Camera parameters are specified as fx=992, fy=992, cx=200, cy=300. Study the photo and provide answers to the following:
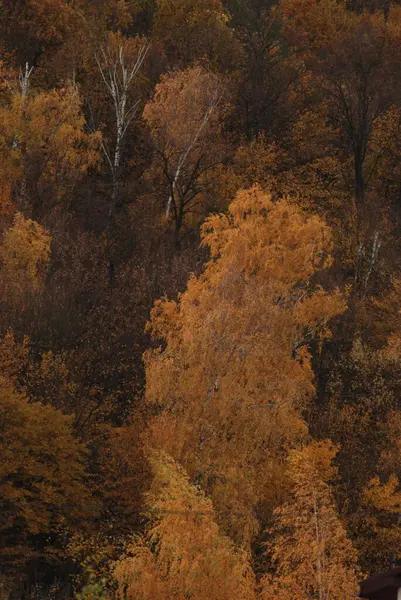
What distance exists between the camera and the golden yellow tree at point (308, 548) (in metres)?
32.3

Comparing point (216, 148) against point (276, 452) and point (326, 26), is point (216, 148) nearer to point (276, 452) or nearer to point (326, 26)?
point (276, 452)

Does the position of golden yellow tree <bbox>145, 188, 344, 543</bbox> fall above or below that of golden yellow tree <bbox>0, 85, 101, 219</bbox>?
below

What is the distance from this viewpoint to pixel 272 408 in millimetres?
34281

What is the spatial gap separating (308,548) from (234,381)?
6.16 m

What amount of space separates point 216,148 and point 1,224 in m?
15.0

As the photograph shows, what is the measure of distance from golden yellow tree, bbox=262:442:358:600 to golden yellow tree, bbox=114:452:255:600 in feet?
6.48

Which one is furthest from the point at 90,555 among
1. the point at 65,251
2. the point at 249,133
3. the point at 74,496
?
the point at 249,133

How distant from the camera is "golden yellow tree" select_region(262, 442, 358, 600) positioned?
32344mm

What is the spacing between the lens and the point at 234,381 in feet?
112

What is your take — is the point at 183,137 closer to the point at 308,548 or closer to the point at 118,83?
the point at 118,83

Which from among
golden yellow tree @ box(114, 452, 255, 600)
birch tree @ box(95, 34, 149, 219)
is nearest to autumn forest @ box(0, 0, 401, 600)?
golden yellow tree @ box(114, 452, 255, 600)

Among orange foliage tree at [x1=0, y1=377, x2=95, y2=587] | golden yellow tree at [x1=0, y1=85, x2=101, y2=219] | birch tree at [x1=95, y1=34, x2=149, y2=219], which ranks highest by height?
birch tree at [x1=95, y1=34, x2=149, y2=219]

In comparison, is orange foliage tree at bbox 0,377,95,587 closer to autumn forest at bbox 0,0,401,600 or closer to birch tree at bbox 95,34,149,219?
autumn forest at bbox 0,0,401,600

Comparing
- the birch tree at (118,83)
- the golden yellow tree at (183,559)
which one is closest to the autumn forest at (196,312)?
the golden yellow tree at (183,559)
